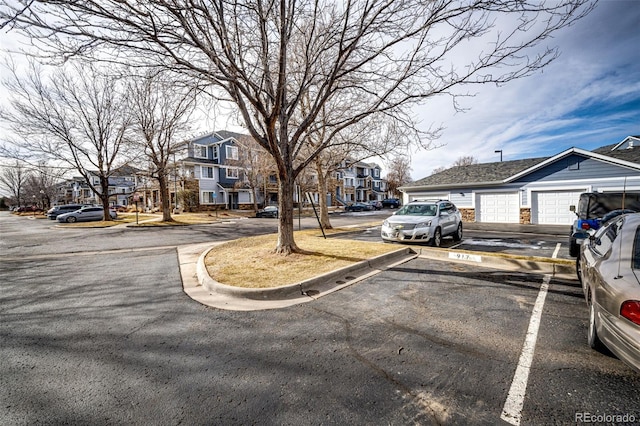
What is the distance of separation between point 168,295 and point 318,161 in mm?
10688

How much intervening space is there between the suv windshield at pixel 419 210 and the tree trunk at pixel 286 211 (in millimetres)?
5063

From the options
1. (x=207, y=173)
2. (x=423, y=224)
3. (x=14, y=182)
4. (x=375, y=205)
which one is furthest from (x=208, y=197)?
(x=14, y=182)

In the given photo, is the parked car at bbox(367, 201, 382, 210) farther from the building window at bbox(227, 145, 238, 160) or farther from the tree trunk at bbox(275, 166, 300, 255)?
the tree trunk at bbox(275, 166, 300, 255)

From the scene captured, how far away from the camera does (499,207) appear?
1839 centimetres

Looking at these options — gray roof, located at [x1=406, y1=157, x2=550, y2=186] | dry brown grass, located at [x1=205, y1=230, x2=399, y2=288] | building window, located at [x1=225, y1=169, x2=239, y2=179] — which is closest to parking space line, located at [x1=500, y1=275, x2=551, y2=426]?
dry brown grass, located at [x1=205, y1=230, x2=399, y2=288]

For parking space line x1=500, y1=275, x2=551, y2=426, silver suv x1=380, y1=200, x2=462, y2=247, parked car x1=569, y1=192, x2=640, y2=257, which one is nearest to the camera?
parking space line x1=500, y1=275, x2=551, y2=426

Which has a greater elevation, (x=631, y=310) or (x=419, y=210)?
(x=419, y=210)

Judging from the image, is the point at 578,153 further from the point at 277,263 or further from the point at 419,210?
the point at 277,263

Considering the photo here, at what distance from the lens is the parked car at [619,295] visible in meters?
2.24

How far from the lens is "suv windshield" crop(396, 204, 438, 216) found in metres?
10.1

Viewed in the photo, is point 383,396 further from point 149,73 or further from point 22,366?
point 149,73

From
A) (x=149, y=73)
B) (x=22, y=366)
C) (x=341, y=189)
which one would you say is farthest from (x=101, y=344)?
(x=341, y=189)

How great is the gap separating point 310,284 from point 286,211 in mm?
2968

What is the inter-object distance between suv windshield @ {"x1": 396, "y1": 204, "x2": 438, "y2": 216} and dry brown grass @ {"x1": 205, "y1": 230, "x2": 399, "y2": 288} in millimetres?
2555
